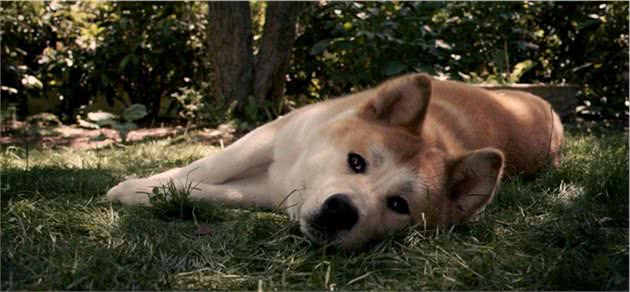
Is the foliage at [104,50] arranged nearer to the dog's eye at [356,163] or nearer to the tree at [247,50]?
the tree at [247,50]

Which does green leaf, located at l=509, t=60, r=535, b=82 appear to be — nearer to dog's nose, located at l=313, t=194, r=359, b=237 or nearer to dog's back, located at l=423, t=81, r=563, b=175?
dog's back, located at l=423, t=81, r=563, b=175

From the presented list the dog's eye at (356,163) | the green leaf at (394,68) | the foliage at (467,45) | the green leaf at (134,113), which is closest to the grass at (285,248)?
the dog's eye at (356,163)

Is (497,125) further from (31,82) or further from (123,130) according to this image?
(31,82)

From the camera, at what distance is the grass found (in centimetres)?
263

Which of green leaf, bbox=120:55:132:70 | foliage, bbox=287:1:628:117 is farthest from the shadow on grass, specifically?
green leaf, bbox=120:55:132:70

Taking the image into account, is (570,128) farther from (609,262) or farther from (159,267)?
(159,267)

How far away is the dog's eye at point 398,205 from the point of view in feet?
10.5

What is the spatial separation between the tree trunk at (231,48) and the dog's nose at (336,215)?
16.4 feet

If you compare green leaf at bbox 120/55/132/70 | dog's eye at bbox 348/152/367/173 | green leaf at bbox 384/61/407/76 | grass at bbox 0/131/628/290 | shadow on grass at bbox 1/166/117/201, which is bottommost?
green leaf at bbox 120/55/132/70

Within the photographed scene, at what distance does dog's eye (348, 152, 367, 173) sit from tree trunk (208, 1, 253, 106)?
4.63 metres

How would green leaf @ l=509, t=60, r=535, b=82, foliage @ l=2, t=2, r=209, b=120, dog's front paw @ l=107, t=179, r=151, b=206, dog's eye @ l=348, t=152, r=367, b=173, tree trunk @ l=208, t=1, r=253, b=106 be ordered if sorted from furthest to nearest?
foliage @ l=2, t=2, r=209, b=120 → green leaf @ l=509, t=60, r=535, b=82 → tree trunk @ l=208, t=1, r=253, b=106 → dog's front paw @ l=107, t=179, r=151, b=206 → dog's eye @ l=348, t=152, r=367, b=173

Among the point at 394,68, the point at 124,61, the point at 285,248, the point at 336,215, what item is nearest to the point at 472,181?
the point at 336,215

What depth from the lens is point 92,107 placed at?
9117mm

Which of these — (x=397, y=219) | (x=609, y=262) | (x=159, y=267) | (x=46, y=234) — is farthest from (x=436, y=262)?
(x=46, y=234)
